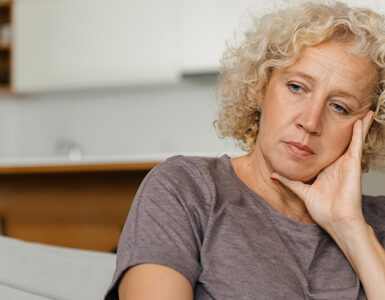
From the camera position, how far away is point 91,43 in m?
4.12

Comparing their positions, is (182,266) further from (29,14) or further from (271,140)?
(29,14)

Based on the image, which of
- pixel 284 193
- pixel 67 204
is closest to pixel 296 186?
pixel 284 193

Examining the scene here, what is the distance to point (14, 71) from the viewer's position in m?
4.36

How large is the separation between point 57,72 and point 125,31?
648mm

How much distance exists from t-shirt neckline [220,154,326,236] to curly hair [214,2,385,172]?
0.75 feet

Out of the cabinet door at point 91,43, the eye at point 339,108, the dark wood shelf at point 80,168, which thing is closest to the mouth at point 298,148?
the eye at point 339,108

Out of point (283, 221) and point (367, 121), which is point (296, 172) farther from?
point (367, 121)

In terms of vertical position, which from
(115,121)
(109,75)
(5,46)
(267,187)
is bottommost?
(115,121)

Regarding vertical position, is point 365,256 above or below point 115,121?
above

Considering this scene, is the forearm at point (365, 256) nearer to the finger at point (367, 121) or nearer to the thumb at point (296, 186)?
the thumb at point (296, 186)

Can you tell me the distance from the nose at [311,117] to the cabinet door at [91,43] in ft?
9.23

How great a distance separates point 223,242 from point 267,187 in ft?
0.88

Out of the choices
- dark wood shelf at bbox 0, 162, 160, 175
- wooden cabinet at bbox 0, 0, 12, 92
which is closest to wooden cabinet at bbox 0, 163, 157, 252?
dark wood shelf at bbox 0, 162, 160, 175

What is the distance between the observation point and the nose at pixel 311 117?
3.82ft
